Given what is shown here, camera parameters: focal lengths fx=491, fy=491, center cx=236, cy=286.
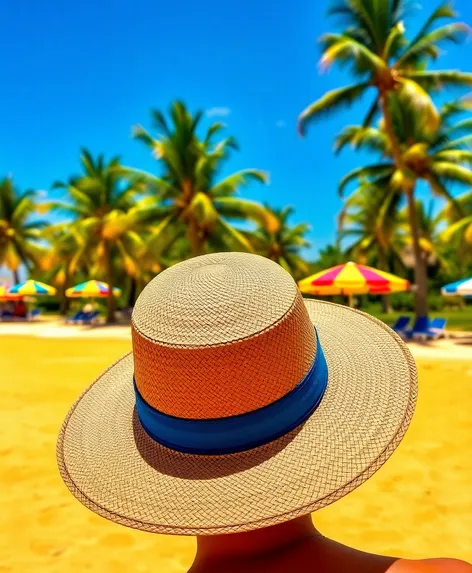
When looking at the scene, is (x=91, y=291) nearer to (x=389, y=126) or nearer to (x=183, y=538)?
(x=389, y=126)

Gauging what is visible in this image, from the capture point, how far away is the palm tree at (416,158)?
16.1 meters

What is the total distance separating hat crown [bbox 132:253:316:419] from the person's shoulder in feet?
1.21

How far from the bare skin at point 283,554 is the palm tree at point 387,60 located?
15675 millimetres

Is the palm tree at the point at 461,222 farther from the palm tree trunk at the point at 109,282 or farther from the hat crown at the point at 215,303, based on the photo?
the hat crown at the point at 215,303

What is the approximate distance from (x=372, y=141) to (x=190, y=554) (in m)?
17.4

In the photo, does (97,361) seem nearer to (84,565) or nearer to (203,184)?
(84,565)

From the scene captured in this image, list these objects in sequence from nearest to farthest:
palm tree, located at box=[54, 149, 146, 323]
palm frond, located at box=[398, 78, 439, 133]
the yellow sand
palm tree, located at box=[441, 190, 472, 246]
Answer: the yellow sand < palm frond, located at box=[398, 78, 439, 133] < palm tree, located at box=[441, 190, 472, 246] < palm tree, located at box=[54, 149, 146, 323]

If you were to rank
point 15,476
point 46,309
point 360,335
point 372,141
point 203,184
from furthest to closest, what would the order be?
point 46,309
point 203,184
point 372,141
point 15,476
point 360,335

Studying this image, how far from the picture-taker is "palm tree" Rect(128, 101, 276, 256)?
19656 mm

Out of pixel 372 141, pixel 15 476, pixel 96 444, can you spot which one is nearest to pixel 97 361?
pixel 15 476

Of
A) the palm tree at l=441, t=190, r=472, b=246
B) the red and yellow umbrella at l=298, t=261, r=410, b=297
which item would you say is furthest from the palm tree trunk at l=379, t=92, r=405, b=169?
the red and yellow umbrella at l=298, t=261, r=410, b=297

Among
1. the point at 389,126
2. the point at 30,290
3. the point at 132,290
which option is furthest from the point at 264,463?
the point at 132,290

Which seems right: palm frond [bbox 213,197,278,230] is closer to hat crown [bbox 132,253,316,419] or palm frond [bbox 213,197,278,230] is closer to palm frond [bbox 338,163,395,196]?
palm frond [bbox 338,163,395,196]

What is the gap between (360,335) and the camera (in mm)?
1333
